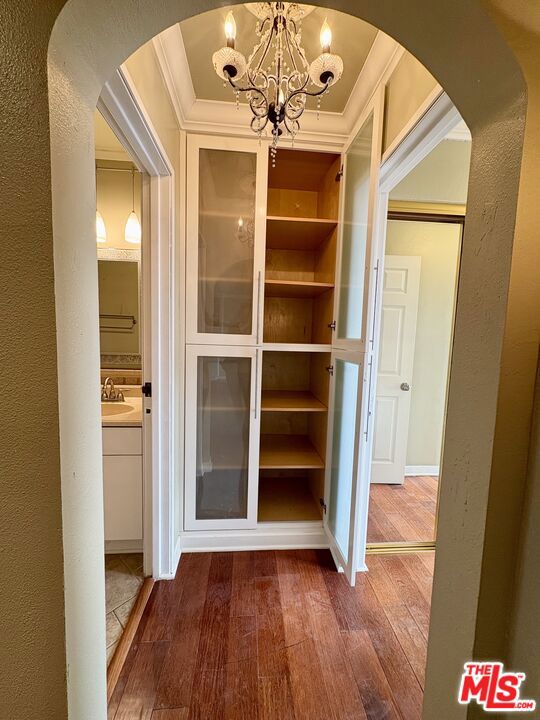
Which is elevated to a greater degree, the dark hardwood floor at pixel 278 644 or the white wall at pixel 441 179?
the white wall at pixel 441 179

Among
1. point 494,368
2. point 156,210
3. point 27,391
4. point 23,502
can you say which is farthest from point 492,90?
point 156,210

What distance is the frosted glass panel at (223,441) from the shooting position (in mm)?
1957

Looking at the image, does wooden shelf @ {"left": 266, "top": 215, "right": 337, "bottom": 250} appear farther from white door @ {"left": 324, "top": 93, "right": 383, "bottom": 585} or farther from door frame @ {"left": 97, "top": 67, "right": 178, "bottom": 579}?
door frame @ {"left": 97, "top": 67, "right": 178, "bottom": 579}

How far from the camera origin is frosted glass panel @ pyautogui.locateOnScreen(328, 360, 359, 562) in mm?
1736

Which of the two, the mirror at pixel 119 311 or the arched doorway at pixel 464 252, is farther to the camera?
the mirror at pixel 119 311

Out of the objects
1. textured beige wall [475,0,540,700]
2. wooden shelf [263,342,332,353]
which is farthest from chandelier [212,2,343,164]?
wooden shelf [263,342,332,353]

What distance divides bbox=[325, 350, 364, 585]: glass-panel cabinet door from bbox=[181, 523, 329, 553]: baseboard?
134 millimetres

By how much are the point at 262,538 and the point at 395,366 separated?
184 centimetres

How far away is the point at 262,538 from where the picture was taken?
202 centimetres

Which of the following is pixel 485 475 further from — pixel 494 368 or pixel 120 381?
pixel 120 381

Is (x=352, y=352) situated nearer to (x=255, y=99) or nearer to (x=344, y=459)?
(x=344, y=459)

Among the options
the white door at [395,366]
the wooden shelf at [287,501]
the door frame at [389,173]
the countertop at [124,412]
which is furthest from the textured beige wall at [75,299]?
the white door at [395,366]

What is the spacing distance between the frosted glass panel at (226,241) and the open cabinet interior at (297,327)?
0.21 m

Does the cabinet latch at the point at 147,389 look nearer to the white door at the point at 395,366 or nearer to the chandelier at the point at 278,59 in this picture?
the chandelier at the point at 278,59
